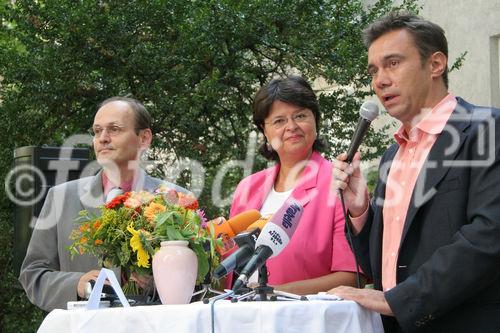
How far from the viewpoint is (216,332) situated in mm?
2775

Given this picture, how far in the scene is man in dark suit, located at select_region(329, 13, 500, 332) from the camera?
3.00 meters

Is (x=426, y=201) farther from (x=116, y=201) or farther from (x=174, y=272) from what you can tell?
(x=116, y=201)

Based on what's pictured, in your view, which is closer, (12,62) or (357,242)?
(357,242)

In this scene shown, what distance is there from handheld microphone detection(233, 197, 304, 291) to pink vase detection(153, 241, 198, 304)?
0.94 ft

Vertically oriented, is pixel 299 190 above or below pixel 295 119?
below

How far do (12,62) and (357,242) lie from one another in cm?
708

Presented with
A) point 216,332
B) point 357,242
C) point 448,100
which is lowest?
point 216,332

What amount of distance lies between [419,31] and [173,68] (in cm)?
651

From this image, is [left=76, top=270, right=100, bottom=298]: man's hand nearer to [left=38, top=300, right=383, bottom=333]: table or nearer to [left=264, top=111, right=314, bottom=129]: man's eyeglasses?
[left=38, top=300, right=383, bottom=333]: table

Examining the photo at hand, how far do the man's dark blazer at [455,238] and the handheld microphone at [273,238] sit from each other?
1.36 ft

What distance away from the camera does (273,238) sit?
10.3ft

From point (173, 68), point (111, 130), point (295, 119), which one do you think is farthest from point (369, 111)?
point (173, 68)

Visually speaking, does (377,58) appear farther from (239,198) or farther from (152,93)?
(152,93)

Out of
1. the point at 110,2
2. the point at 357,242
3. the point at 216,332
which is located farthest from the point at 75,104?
the point at 216,332
